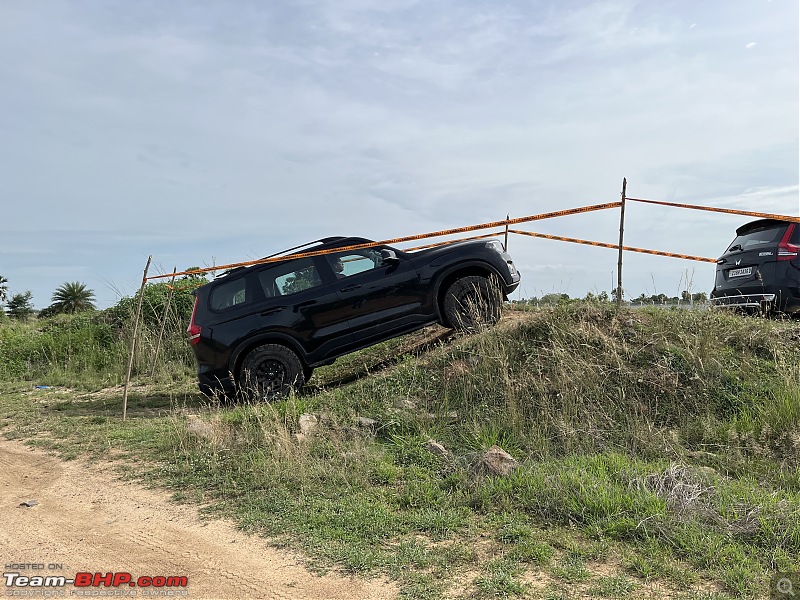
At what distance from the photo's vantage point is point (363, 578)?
3.82 metres

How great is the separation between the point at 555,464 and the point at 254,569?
2.81m

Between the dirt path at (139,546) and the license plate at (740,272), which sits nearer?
the dirt path at (139,546)

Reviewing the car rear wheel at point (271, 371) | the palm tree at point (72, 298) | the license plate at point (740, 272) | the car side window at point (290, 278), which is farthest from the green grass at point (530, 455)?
the palm tree at point (72, 298)

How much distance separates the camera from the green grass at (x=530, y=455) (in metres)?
3.99

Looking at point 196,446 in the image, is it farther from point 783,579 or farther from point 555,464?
point 783,579

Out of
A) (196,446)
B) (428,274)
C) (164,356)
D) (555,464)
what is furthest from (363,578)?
(164,356)

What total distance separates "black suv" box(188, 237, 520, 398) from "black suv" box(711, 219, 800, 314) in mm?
3840

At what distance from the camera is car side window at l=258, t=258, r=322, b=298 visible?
28.4ft

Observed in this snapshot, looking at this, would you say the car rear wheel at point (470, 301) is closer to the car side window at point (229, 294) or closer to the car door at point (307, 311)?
the car door at point (307, 311)

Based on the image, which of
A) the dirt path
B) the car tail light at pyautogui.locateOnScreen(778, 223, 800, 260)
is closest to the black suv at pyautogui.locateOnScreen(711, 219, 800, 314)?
the car tail light at pyautogui.locateOnScreen(778, 223, 800, 260)

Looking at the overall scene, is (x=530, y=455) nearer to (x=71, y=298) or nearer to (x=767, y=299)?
(x=767, y=299)

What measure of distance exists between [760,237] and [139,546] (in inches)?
364

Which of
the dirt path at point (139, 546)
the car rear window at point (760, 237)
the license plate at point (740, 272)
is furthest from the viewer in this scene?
the license plate at point (740, 272)

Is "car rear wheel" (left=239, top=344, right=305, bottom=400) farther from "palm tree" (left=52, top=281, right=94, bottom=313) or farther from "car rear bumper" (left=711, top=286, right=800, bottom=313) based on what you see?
"palm tree" (left=52, top=281, right=94, bottom=313)
